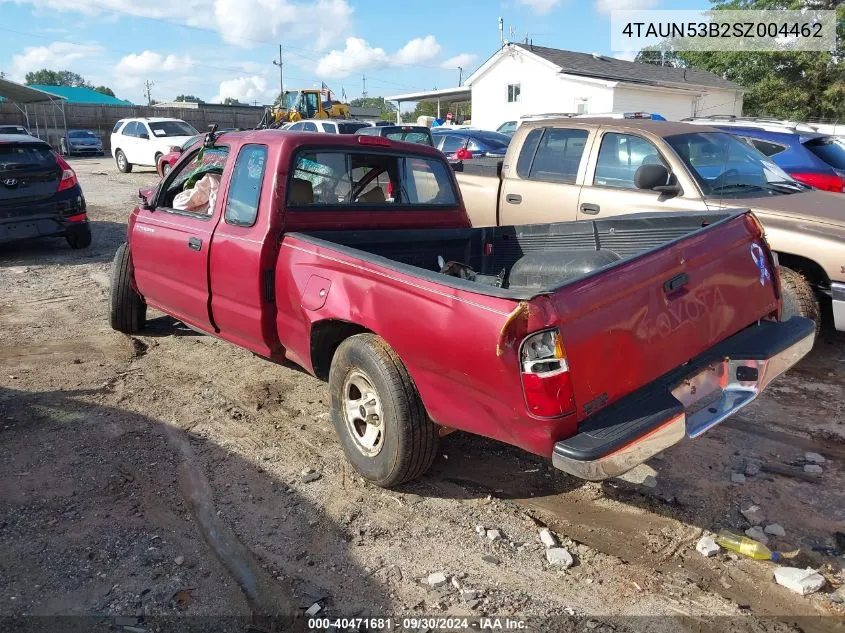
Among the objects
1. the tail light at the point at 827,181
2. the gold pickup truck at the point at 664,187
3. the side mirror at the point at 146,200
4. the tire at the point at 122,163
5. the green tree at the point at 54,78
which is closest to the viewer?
the gold pickup truck at the point at 664,187

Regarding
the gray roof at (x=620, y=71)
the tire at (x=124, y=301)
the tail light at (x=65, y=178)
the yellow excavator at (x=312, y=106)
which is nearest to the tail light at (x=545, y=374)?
the tire at (x=124, y=301)

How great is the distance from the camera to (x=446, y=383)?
10.0ft

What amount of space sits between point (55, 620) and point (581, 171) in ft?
18.2

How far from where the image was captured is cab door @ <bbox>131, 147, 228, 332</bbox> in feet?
15.6

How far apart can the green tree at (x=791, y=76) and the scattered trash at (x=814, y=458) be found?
1381 inches

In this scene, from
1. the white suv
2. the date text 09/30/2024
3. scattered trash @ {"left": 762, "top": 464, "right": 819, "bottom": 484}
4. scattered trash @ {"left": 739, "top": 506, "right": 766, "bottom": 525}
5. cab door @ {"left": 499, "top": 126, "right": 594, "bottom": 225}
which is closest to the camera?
the date text 09/30/2024

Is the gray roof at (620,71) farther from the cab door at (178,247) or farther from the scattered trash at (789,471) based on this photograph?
the scattered trash at (789,471)

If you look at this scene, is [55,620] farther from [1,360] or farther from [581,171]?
[581,171]

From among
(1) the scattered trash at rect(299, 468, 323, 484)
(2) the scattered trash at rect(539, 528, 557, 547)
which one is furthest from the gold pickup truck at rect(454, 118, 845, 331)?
(1) the scattered trash at rect(299, 468, 323, 484)

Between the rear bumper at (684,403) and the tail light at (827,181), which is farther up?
the tail light at (827,181)

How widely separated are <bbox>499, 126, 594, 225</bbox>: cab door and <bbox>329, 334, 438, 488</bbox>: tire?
141 inches

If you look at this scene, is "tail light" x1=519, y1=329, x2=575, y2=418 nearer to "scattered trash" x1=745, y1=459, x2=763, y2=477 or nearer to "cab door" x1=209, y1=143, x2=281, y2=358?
"scattered trash" x1=745, y1=459, x2=763, y2=477

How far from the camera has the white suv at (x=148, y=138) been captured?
67.5ft

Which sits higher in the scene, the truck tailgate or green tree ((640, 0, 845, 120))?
green tree ((640, 0, 845, 120))
